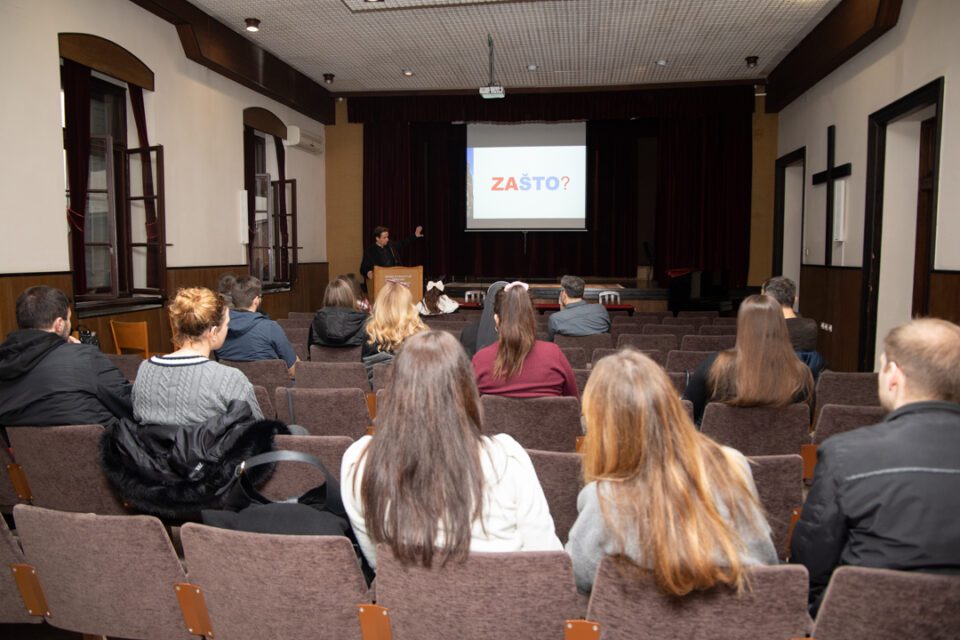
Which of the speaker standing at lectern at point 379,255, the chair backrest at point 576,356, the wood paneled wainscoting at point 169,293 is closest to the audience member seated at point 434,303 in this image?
the wood paneled wainscoting at point 169,293

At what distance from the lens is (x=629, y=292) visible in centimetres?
1059

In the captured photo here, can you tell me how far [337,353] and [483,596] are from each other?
3.44m

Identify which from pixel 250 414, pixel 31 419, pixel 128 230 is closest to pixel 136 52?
pixel 128 230

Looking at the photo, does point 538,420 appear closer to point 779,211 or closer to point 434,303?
point 434,303

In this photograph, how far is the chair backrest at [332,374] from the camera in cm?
387

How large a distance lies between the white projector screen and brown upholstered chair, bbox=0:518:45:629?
36.8 feet

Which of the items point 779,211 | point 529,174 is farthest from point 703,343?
point 529,174

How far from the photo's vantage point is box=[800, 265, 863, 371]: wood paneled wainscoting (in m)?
7.42

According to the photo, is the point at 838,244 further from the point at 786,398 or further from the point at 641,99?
the point at 786,398

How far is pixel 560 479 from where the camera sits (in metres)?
2.22

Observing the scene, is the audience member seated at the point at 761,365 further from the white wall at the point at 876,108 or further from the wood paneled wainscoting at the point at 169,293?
the wood paneled wainscoting at the point at 169,293

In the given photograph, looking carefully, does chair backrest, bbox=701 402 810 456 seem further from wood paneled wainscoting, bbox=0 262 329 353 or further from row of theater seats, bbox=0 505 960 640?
wood paneled wainscoting, bbox=0 262 329 353

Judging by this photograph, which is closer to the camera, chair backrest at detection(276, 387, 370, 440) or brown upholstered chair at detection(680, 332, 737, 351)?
chair backrest at detection(276, 387, 370, 440)

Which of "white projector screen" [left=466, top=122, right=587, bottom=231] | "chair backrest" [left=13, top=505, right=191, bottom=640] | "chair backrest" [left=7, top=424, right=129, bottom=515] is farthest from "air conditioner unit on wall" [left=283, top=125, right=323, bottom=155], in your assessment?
"chair backrest" [left=13, top=505, right=191, bottom=640]
